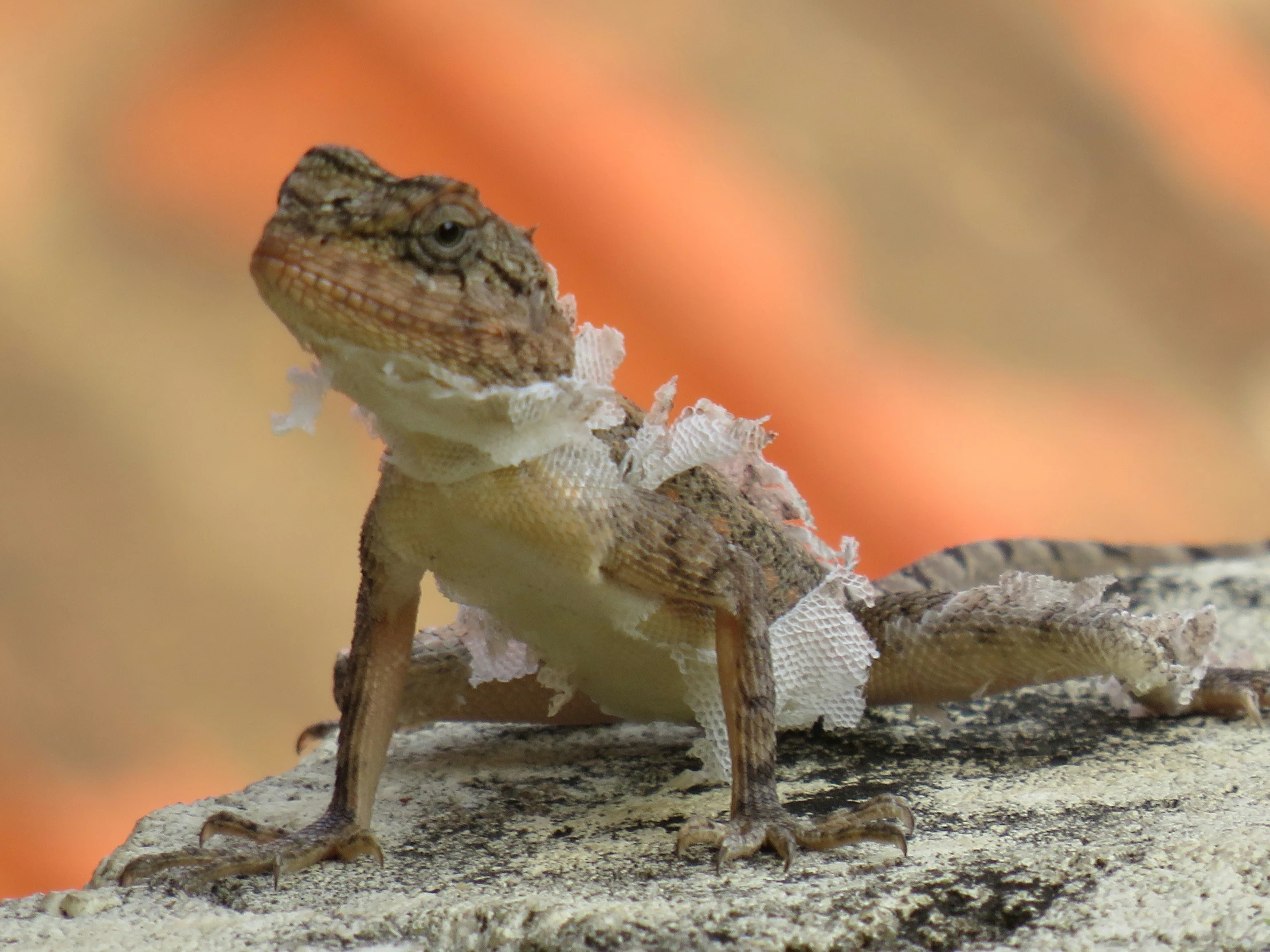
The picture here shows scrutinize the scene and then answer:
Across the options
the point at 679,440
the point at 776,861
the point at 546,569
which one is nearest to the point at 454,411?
the point at 546,569

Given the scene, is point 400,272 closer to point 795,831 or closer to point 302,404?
point 302,404

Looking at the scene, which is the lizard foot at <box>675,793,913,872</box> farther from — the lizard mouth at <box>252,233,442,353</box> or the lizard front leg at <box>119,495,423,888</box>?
the lizard mouth at <box>252,233,442,353</box>

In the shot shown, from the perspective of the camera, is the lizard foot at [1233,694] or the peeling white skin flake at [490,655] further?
the lizard foot at [1233,694]

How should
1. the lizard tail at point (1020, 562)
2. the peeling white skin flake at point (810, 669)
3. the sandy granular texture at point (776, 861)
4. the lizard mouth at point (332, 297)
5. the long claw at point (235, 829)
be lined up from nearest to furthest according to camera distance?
1. the sandy granular texture at point (776, 861)
2. the lizard mouth at point (332, 297)
3. the long claw at point (235, 829)
4. the peeling white skin flake at point (810, 669)
5. the lizard tail at point (1020, 562)

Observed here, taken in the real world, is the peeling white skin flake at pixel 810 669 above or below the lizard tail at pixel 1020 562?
below

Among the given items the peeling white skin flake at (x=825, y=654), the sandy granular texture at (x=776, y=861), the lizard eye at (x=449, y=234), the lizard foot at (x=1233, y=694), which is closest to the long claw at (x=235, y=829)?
the sandy granular texture at (x=776, y=861)

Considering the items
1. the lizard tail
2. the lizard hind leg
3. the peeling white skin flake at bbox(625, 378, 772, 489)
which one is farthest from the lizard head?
the lizard tail

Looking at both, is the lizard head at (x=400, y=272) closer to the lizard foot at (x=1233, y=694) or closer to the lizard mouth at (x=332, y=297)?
the lizard mouth at (x=332, y=297)
